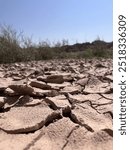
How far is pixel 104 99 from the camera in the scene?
3.27 meters

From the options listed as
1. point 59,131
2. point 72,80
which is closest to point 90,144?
point 59,131

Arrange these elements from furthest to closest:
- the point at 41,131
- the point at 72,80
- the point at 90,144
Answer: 1. the point at 72,80
2. the point at 41,131
3. the point at 90,144

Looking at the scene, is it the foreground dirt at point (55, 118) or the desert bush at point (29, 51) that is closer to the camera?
the foreground dirt at point (55, 118)

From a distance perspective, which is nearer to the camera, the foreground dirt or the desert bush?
the foreground dirt

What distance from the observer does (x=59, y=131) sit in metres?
2.35

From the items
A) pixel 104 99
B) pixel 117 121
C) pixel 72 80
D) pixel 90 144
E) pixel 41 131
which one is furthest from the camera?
pixel 72 80

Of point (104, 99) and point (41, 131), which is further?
point (104, 99)

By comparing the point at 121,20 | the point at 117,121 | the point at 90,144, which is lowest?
the point at 90,144

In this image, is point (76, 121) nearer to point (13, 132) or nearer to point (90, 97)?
point (13, 132)

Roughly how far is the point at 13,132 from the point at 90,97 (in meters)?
1.14

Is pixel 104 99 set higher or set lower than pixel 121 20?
lower

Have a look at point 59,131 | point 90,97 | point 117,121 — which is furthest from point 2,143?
point 90,97

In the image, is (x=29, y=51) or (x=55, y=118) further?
(x=29, y=51)

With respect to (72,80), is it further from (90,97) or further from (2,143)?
(2,143)
